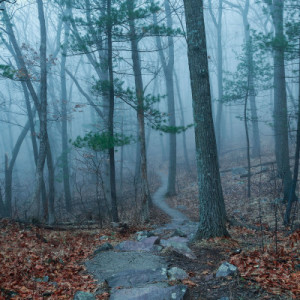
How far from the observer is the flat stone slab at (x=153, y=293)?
416 cm

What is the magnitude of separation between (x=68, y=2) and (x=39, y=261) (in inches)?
370

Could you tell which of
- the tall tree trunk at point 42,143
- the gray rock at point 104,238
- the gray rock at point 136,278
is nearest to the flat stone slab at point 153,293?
the gray rock at point 136,278

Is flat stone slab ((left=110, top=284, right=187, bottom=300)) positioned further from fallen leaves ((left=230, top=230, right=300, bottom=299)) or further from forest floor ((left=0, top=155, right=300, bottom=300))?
fallen leaves ((left=230, top=230, right=300, bottom=299))

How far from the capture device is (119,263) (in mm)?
6234

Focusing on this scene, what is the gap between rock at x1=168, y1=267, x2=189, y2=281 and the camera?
5.02 m

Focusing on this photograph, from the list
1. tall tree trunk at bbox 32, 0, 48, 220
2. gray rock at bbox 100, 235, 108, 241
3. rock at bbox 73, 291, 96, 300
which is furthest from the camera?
tall tree trunk at bbox 32, 0, 48, 220

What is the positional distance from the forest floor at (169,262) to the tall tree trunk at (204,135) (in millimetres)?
530

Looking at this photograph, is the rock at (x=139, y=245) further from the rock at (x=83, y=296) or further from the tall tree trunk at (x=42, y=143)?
the tall tree trunk at (x=42, y=143)

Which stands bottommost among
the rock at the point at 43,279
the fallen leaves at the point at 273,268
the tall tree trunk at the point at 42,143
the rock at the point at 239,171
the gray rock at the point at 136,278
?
the rock at the point at 239,171

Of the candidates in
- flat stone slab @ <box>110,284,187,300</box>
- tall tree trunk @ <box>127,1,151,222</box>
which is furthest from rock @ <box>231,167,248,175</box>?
flat stone slab @ <box>110,284,187,300</box>

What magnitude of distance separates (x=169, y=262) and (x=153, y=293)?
1.65 metres

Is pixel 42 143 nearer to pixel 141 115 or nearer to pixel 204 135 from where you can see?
pixel 141 115

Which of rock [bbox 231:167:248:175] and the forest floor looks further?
rock [bbox 231:167:248:175]

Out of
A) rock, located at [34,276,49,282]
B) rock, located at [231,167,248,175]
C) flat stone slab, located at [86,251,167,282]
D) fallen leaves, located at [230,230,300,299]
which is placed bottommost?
rock, located at [231,167,248,175]
